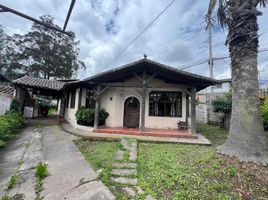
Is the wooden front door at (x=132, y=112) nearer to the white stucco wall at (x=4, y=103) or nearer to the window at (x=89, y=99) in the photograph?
the window at (x=89, y=99)

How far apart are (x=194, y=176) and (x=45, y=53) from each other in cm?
2914

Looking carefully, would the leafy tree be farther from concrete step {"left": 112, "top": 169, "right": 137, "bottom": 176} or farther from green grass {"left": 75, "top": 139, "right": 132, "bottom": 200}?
concrete step {"left": 112, "top": 169, "right": 137, "bottom": 176}

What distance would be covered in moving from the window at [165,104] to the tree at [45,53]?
21.6 m

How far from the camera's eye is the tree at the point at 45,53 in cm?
2589

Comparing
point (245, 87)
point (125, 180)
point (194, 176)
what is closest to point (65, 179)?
point (125, 180)

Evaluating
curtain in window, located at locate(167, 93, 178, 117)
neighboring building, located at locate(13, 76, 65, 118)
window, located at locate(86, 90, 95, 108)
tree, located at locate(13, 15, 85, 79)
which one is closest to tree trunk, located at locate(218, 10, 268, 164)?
curtain in window, located at locate(167, 93, 178, 117)

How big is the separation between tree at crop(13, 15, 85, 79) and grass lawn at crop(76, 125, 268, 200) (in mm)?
25949

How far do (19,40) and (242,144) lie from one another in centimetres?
3142

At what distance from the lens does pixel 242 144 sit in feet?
14.5

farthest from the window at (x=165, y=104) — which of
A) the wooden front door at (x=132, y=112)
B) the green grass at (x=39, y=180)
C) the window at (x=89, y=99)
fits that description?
the green grass at (x=39, y=180)

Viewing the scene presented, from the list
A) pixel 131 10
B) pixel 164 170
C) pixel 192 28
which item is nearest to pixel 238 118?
pixel 164 170

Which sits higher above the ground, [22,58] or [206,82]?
[22,58]

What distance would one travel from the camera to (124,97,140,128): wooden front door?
10.1m

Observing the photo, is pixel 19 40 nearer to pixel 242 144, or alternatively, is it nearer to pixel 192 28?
pixel 192 28
